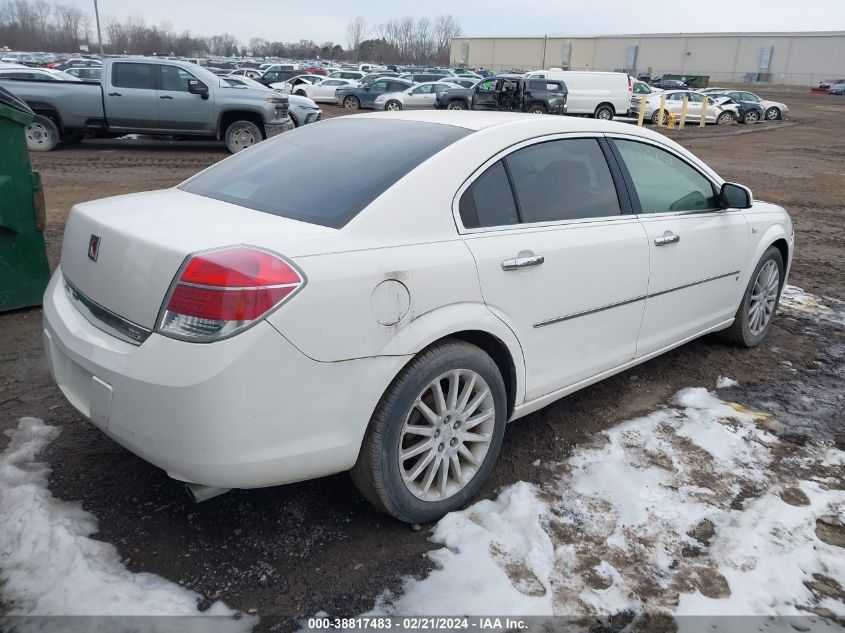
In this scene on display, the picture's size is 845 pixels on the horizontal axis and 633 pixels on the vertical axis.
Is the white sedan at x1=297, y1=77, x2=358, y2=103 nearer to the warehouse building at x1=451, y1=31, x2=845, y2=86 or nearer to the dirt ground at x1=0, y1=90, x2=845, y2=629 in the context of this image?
the dirt ground at x1=0, y1=90, x2=845, y2=629

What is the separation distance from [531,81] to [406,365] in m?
25.0

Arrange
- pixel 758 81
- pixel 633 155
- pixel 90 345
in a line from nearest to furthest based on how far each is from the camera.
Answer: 1. pixel 90 345
2. pixel 633 155
3. pixel 758 81

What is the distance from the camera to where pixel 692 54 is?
89.4 metres

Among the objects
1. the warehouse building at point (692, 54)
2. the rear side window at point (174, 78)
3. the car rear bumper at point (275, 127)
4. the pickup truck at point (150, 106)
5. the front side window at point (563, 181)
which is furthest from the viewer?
the warehouse building at point (692, 54)

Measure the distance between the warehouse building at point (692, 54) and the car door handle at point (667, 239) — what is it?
85.8 metres

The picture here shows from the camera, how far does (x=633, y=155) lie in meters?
3.73

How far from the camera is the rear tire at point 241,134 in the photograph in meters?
13.8

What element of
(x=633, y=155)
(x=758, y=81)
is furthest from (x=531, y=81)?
(x=758, y=81)

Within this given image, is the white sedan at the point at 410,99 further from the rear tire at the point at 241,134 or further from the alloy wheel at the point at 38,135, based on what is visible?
the alloy wheel at the point at 38,135

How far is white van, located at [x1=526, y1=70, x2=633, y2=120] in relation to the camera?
2705 centimetres

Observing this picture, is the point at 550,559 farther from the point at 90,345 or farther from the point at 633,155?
the point at 633,155

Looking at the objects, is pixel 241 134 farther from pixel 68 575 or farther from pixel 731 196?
pixel 68 575

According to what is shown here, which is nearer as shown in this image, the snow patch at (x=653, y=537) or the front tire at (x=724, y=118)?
the snow patch at (x=653, y=537)

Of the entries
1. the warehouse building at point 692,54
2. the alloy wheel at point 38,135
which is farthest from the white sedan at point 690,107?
the warehouse building at point 692,54
